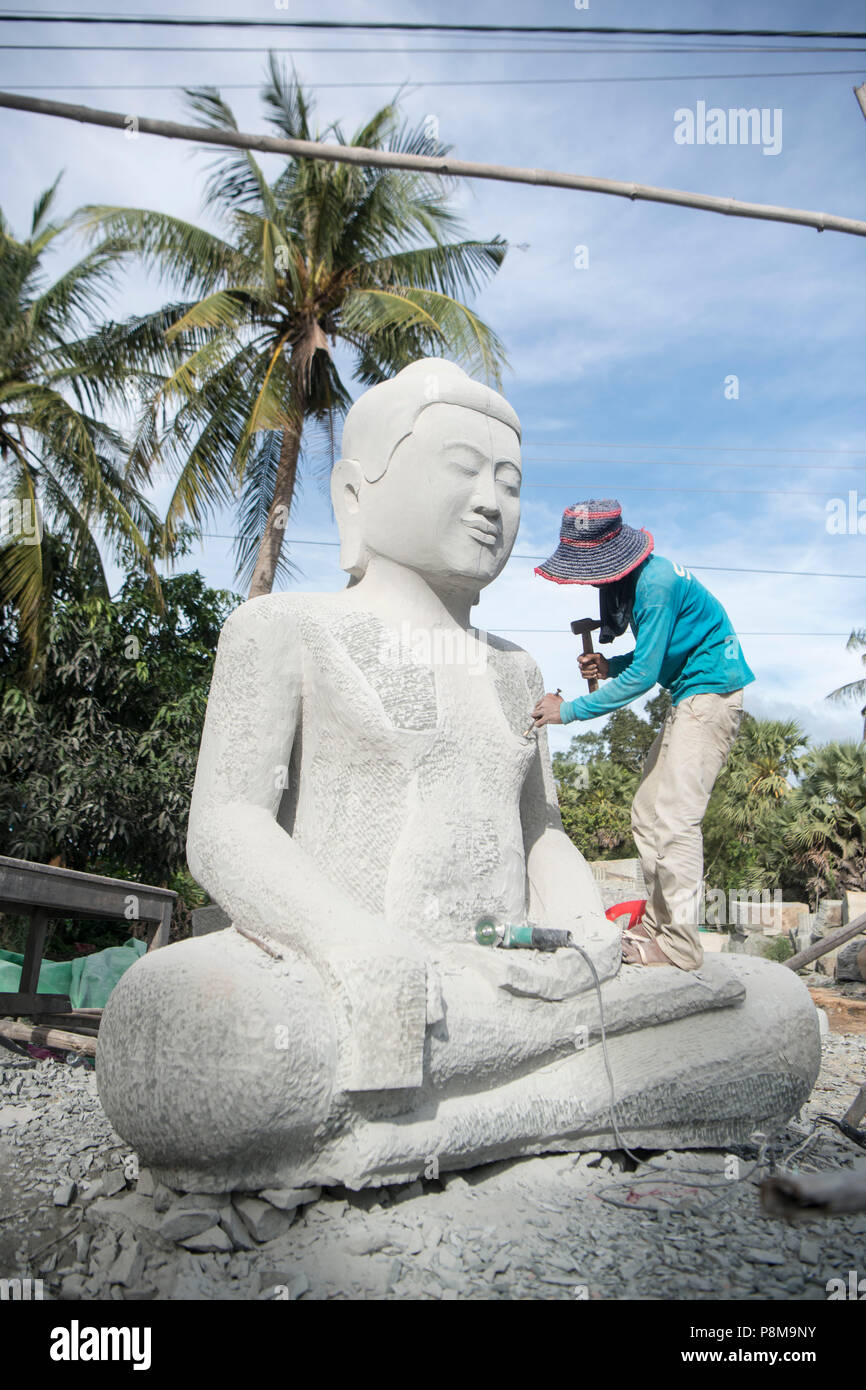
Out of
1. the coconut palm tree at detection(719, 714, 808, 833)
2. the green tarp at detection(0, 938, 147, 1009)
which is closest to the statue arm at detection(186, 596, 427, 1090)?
the green tarp at detection(0, 938, 147, 1009)

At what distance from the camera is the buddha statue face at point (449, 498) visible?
366 centimetres

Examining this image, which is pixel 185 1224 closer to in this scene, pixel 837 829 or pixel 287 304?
pixel 287 304

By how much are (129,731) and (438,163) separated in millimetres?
7634

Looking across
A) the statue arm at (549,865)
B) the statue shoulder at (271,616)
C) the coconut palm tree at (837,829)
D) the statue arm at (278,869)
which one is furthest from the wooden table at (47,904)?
the coconut palm tree at (837,829)

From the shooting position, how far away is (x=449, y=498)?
3.65m

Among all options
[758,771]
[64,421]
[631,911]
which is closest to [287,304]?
[64,421]

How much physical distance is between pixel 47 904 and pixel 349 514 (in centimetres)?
254

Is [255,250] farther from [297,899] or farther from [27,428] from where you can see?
[297,899]

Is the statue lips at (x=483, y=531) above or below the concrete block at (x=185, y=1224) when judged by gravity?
above

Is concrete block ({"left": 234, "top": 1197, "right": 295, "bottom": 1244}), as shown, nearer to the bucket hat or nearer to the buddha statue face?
the buddha statue face

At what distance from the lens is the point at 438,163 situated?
4.45m

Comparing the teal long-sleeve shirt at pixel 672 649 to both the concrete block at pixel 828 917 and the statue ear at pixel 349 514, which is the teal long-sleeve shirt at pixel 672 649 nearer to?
the statue ear at pixel 349 514

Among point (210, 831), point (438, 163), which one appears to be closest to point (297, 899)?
point (210, 831)

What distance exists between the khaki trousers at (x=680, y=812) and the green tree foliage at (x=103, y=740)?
7.37 m
